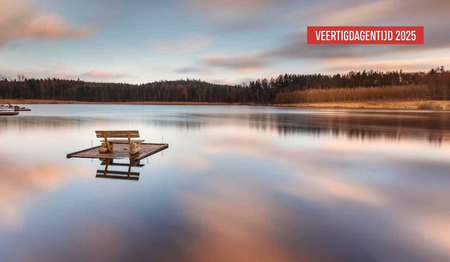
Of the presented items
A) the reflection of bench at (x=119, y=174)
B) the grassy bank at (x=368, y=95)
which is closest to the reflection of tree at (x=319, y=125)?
the reflection of bench at (x=119, y=174)

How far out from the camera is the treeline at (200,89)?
5679 inches

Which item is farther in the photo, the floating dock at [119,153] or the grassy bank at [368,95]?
the grassy bank at [368,95]

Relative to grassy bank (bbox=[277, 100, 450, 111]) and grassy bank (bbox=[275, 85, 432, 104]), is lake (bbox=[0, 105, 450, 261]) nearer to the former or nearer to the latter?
grassy bank (bbox=[277, 100, 450, 111])

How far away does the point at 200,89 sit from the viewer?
184m

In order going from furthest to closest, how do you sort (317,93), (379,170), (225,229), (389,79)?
(389,79) < (317,93) < (379,170) < (225,229)

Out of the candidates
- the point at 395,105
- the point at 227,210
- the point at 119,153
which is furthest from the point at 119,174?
the point at 395,105

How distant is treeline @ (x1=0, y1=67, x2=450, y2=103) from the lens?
144250mm

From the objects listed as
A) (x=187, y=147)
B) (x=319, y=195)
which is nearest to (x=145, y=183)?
(x=319, y=195)

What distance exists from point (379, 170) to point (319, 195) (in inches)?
182

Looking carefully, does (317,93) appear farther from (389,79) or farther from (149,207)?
(149,207)

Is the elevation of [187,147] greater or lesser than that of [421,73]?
lesser

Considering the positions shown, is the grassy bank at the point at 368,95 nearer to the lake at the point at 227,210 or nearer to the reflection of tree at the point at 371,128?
the reflection of tree at the point at 371,128

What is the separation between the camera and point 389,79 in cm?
14438

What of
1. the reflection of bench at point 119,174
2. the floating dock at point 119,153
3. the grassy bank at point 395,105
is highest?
the grassy bank at point 395,105
